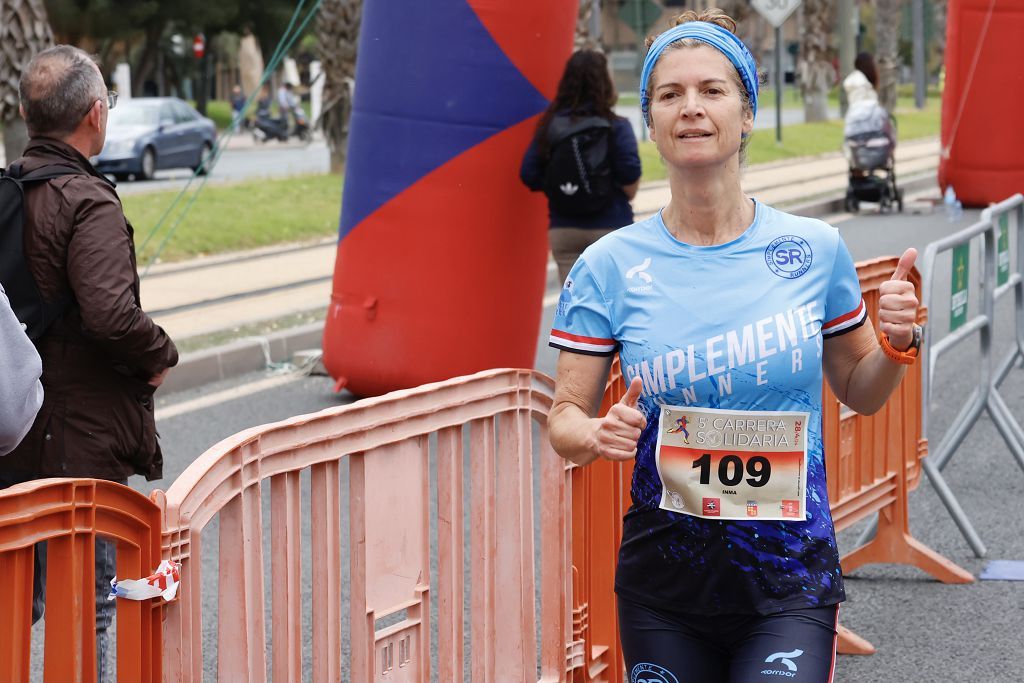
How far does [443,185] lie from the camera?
8492 millimetres

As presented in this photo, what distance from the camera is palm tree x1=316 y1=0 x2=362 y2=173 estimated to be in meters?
23.9

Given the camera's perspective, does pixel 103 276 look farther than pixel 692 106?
Yes

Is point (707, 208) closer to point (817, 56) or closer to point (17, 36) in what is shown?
point (17, 36)

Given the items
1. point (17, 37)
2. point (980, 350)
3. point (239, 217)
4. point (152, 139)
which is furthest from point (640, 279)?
point (152, 139)

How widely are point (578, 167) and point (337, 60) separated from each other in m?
15.9

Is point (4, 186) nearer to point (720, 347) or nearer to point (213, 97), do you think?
point (720, 347)

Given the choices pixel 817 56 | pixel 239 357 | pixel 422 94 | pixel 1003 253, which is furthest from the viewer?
pixel 817 56

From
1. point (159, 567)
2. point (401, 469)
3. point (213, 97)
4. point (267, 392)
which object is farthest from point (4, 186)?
point (213, 97)

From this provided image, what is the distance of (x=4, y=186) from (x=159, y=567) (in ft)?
5.98

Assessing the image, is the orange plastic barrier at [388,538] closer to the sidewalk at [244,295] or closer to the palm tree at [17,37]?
the sidewalk at [244,295]

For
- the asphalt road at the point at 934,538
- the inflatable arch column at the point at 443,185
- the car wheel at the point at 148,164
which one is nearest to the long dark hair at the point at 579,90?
the inflatable arch column at the point at 443,185

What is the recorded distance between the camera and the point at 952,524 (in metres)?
6.85

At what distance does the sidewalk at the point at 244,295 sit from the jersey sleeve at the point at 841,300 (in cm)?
702

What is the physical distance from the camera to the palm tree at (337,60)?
Result: 2386cm
